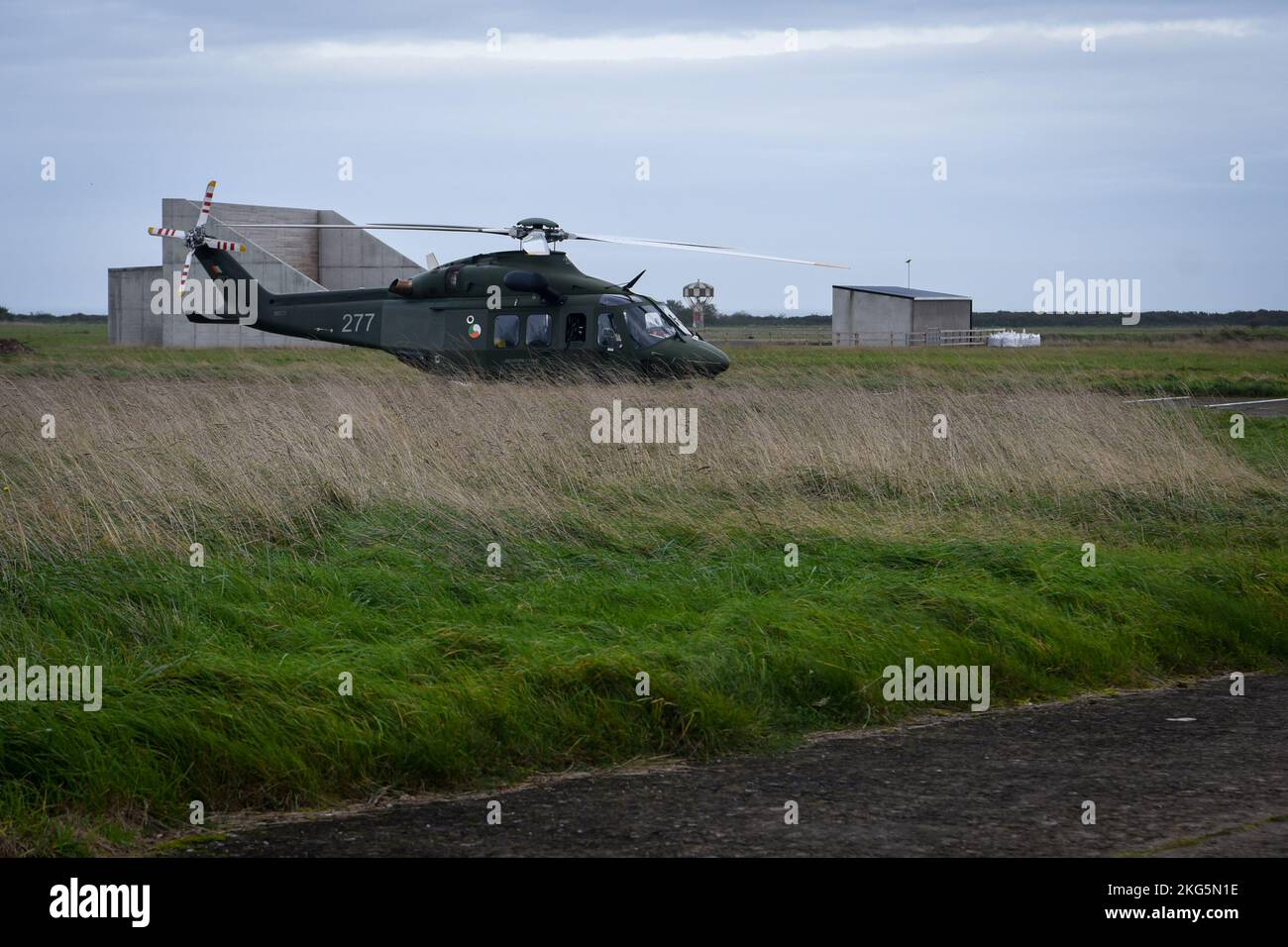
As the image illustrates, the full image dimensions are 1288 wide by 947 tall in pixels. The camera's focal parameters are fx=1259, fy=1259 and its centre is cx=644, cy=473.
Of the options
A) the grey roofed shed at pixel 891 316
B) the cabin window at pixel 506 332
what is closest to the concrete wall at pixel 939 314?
the grey roofed shed at pixel 891 316

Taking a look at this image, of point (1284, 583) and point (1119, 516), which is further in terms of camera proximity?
point (1119, 516)

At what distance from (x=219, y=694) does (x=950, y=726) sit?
3262 mm

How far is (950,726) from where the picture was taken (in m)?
5.88

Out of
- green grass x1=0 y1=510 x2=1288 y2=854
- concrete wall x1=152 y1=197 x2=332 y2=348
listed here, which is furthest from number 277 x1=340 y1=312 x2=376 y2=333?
concrete wall x1=152 y1=197 x2=332 y2=348

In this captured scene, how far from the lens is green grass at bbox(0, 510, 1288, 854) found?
480 cm

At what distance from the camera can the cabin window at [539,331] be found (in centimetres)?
2056

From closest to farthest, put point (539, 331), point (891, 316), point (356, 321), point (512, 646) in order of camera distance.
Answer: point (512, 646), point (539, 331), point (356, 321), point (891, 316)

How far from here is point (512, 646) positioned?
6.00 m

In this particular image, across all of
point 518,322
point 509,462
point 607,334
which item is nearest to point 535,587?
point 509,462

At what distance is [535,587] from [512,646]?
1.15 m

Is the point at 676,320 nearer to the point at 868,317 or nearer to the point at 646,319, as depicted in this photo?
the point at 646,319

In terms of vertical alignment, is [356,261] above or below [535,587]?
above
